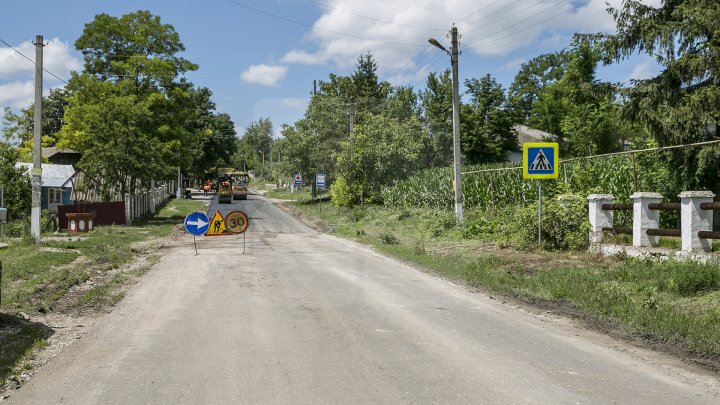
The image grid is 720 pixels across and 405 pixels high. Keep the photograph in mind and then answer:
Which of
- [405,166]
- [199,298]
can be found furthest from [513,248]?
[405,166]

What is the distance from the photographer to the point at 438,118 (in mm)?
68125

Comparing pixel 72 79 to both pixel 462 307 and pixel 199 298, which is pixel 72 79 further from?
pixel 462 307

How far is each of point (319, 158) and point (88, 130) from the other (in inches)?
985

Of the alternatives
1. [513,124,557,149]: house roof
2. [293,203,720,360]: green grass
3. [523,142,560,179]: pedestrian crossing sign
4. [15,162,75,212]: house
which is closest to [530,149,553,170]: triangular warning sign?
[523,142,560,179]: pedestrian crossing sign

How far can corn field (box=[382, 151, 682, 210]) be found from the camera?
17938mm

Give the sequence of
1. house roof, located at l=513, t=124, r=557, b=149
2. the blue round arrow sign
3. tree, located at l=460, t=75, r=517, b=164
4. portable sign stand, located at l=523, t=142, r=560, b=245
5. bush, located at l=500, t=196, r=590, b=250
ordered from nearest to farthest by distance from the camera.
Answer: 1. portable sign stand, located at l=523, t=142, r=560, b=245
2. bush, located at l=500, t=196, r=590, b=250
3. the blue round arrow sign
4. tree, located at l=460, t=75, r=517, b=164
5. house roof, located at l=513, t=124, r=557, b=149

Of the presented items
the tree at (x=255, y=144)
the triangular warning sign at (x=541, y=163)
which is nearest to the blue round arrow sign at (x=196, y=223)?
the triangular warning sign at (x=541, y=163)

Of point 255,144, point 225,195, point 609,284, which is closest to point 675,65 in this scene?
point 609,284

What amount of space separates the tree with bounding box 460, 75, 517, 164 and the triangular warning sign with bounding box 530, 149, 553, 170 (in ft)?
157

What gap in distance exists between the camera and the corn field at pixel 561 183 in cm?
1794

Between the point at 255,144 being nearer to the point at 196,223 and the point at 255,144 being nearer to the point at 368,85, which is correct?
the point at 368,85

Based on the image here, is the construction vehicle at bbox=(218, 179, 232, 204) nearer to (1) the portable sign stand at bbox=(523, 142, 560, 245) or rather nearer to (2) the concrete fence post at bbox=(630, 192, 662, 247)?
(1) the portable sign stand at bbox=(523, 142, 560, 245)

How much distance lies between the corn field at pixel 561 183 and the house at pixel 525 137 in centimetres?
2905

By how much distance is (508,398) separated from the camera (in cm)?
548
